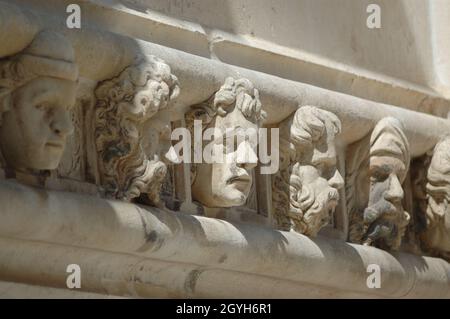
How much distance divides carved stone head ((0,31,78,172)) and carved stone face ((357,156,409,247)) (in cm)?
134

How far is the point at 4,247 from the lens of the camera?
4.34 metres

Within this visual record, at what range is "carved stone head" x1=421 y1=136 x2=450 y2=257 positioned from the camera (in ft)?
18.5

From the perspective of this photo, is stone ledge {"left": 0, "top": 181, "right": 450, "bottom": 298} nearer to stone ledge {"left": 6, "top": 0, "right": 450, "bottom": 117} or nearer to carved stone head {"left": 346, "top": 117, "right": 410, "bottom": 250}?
carved stone head {"left": 346, "top": 117, "right": 410, "bottom": 250}

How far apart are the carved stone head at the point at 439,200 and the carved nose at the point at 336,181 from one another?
0.51m

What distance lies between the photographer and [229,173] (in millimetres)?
4859

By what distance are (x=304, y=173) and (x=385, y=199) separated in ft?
Answer: 1.16

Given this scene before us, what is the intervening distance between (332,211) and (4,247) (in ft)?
4.09

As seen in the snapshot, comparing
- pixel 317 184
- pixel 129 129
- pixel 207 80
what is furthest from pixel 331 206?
pixel 129 129

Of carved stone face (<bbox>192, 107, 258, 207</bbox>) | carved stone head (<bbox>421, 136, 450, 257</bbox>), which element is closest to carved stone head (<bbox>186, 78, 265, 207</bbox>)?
carved stone face (<bbox>192, 107, 258, 207</bbox>)

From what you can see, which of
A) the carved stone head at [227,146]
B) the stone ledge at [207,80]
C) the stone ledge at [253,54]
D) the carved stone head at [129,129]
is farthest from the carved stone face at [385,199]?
the carved stone head at [129,129]

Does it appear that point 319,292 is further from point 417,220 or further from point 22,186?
point 22,186

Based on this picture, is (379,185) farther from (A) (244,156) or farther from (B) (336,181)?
(A) (244,156)

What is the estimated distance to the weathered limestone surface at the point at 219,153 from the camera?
4375 mm
